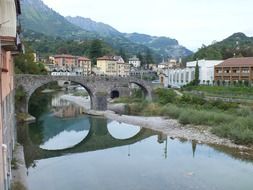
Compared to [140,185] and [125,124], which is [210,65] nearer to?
[125,124]

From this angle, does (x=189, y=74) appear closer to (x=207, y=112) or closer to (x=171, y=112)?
(x=171, y=112)

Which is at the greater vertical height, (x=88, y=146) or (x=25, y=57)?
(x=25, y=57)

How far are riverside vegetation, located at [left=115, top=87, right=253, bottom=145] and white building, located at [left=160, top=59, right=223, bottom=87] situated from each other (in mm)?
14315

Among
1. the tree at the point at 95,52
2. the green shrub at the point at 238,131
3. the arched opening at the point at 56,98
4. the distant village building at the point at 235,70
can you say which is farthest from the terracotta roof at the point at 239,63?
the tree at the point at 95,52

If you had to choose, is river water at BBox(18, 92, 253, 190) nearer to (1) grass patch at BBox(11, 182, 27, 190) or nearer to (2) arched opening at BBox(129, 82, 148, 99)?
(1) grass patch at BBox(11, 182, 27, 190)

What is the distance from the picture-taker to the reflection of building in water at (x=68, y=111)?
42844 millimetres

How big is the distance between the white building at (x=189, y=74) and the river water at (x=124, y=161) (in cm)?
3297

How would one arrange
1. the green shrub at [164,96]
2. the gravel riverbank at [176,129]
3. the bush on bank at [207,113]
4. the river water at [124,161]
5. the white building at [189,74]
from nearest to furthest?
1. the river water at [124,161]
2. the gravel riverbank at [176,129]
3. the bush on bank at [207,113]
4. the green shrub at [164,96]
5. the white building at [189,74]

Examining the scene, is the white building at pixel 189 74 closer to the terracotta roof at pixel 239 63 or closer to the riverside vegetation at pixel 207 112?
the terracotta roof at pixel 239 63

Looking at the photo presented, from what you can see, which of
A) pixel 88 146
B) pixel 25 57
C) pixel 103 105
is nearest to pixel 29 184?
pixel 88 146

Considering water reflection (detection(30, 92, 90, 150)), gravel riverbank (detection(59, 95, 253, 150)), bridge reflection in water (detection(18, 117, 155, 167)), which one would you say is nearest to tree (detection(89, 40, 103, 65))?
Result: water reflection (detection(30, 92, 90, 150))

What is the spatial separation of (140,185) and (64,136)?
15.6 metres

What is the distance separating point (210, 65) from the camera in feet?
209

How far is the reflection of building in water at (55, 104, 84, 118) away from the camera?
4284 centimetres
